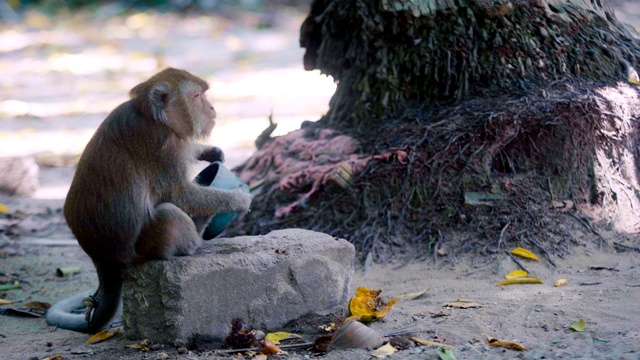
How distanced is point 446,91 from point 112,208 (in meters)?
3.04

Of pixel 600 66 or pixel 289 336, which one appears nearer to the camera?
pixel 289 336

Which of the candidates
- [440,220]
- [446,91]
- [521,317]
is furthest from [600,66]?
[521,317]

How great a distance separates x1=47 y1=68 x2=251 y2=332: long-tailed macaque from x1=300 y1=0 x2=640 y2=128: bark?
2.05 m

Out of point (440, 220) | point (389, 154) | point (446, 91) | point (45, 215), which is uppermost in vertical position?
point (446, 91)

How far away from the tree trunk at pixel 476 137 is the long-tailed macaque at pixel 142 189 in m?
1.56

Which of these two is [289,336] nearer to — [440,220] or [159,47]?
[440,220]

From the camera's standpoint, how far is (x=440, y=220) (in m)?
6.03

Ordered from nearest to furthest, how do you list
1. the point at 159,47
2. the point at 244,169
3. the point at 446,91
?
the point at 446,91
the point at 244,169
the point at 159,47

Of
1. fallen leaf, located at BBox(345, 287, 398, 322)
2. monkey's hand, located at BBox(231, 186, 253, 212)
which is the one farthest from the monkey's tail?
fallen leaf, located at BBox(345, 287, 398, 322)

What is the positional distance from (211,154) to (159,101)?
2.47 feet

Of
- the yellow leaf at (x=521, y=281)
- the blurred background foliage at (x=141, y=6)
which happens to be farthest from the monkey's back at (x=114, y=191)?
the blurred background foliage at (x=141, y=6)

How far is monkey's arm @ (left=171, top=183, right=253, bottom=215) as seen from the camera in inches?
189

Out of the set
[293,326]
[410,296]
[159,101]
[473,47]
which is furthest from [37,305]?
[473,47]

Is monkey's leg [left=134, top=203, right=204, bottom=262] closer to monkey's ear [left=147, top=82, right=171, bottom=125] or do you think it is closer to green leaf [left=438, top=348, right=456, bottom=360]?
monkey's ear [left=147, top=82, right=171, bottom=125]
